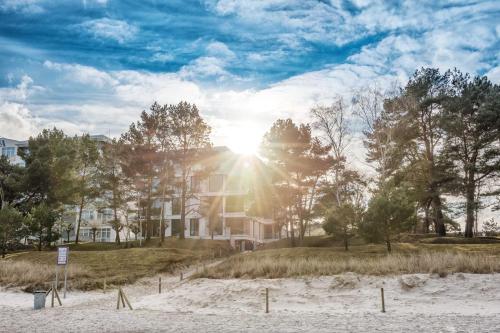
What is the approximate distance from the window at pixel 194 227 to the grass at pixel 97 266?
54.2ft

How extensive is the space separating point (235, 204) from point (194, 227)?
6905 millimetres

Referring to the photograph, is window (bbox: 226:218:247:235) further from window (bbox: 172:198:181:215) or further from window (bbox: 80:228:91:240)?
window (bbox: 80:228:91:240)

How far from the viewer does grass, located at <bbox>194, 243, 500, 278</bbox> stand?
25.6 meters

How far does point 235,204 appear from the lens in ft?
199

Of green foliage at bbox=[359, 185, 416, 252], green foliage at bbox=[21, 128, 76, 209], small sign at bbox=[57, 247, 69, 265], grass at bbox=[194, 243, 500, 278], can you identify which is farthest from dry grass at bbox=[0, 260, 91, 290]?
green foliage at bbox=[359, 185, 416, 252]

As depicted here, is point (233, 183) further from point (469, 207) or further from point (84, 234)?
point (469, 207)

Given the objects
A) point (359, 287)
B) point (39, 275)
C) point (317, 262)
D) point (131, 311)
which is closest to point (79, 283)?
point (39, 275)

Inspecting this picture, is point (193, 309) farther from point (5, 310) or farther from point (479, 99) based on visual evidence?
point (479, 99)

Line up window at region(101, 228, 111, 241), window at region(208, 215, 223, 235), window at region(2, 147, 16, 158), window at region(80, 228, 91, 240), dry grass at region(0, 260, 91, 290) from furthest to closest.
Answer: window at region(2, 147, 16, 158)
window at region(80, 228, 91, 240)
window at region(101, 228, 111, 241)
window at region(208, 215, 223, 235)
dry grass at region(0, 260, 91, 290)

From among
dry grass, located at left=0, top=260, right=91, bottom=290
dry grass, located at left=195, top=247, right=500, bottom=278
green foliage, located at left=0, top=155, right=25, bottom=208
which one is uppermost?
green foliage, located at left=0, top=155, right=25, bottom=208

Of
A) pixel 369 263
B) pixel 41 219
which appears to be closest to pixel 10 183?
pixel 41 219

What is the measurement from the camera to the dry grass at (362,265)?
1005 inches

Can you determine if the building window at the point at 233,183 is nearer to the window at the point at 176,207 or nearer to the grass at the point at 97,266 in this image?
the window at the point at 176,207

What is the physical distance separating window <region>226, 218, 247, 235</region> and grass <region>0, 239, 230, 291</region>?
543 inches
